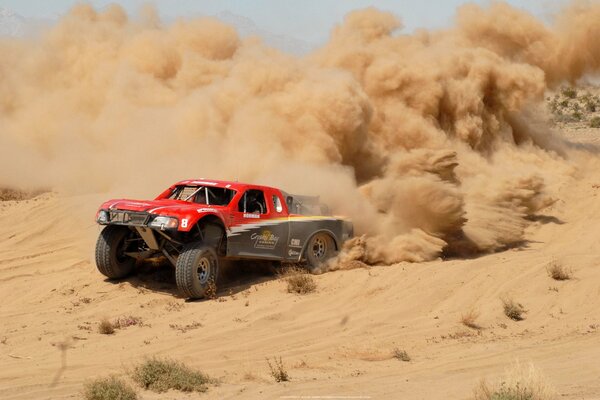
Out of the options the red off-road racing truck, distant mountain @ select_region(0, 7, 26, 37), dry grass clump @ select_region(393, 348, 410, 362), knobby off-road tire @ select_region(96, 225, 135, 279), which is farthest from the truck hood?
distant mountain @ select_region(0, 7, 26, 37)

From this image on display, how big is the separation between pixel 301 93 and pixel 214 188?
16.4ft

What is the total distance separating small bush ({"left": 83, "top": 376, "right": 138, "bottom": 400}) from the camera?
22.1 feet

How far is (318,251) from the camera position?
1323cm

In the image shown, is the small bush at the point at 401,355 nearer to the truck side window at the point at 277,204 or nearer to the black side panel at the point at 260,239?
the black side panel at the point at 260,239

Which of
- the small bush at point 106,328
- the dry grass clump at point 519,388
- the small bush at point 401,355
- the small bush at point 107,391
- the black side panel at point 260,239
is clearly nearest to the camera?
the dry grass clump at point 519,388

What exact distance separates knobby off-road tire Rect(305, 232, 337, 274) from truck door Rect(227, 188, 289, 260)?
1.82 feet

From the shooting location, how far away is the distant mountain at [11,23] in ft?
423

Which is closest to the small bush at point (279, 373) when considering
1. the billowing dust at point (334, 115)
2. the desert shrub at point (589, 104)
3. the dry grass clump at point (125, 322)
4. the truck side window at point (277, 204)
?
the dry grass clump at point (125, 322)

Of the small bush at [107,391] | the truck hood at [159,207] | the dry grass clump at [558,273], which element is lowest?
the dry grass clump at [558,273]

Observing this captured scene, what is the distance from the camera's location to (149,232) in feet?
36.4

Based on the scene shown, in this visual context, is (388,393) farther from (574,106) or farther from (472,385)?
(574,106)

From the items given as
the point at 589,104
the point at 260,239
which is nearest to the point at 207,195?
the point at 260,239

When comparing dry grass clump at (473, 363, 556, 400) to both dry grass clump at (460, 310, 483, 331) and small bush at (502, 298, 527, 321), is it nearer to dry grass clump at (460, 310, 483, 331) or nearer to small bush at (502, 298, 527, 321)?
dry grass clump at (460, 310, 483, 331)

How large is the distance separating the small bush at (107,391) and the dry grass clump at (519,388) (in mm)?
2941
